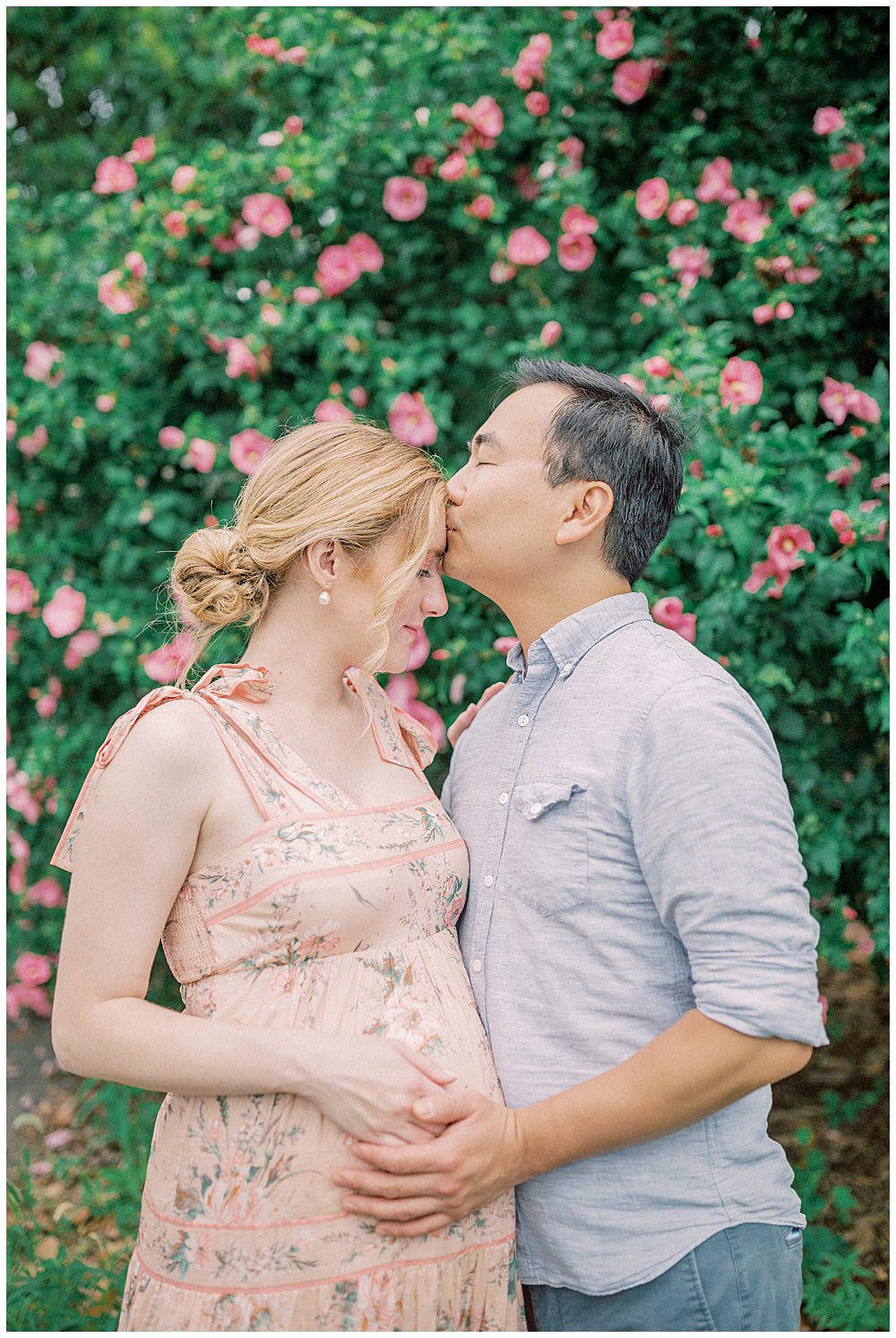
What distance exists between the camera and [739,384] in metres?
2.91

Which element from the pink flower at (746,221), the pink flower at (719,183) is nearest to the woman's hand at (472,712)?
the pink flower at (746,221)

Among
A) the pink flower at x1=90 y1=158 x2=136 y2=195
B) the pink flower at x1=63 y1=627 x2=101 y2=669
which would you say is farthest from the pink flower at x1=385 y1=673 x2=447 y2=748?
the pink flower at x1=90 y1=158 x2=136 y2=195

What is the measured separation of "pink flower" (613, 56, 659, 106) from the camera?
3330 millimetres

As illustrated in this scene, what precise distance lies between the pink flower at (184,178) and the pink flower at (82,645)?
148cm

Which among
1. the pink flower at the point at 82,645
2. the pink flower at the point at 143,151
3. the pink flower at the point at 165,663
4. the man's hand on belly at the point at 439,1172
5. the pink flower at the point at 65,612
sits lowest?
the pink flower at the point at 82,645

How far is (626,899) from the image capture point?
1796mm

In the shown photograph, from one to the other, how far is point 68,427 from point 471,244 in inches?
58.4

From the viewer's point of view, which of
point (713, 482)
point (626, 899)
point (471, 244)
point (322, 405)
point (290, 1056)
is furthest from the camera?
point (471, 244)

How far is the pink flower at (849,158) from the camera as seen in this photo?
10.2 feet

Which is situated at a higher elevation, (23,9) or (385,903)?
(23,9)

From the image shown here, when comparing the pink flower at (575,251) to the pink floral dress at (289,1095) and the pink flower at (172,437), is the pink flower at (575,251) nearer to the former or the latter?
the pink flower at (172,437)

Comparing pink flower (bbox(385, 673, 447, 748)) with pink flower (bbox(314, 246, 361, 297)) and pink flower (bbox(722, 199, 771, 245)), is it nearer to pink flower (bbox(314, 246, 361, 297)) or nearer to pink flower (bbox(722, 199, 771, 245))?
pink flower (bbox(314, 246, 361, 297))

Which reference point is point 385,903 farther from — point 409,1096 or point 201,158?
point 201,158

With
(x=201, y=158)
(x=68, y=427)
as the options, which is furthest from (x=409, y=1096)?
(x=201, y=158)
